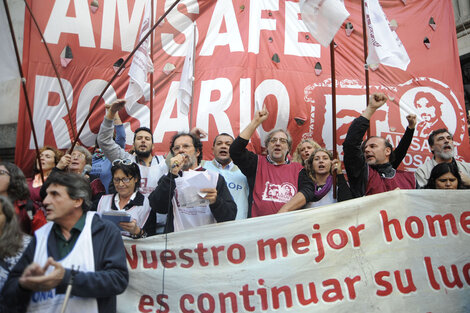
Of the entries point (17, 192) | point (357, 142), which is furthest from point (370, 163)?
point (17, 192)

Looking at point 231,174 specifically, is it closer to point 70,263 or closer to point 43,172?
point 43,172

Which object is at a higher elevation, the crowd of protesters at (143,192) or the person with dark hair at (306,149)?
the person with dark hair at (306,149)

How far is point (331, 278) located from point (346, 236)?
11.5 inches

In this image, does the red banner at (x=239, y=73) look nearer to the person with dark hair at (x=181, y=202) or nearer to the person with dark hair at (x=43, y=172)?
the person with dark hair at (x=43, y=172)

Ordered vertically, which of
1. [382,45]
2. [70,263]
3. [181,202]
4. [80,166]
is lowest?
[70,263]


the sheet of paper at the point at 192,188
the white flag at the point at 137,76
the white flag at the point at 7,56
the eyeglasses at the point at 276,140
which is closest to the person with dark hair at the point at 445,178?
the eyeglasses at the point at 276,140

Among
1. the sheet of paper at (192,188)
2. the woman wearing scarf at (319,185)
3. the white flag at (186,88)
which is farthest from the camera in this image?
the white flag at (186,88)

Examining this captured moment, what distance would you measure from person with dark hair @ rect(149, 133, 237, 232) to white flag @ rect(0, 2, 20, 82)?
1.67 m

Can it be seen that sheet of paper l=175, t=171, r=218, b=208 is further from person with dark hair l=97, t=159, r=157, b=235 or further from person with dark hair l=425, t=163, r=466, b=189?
person with dark hair l=425, t=163, r=466, b=189

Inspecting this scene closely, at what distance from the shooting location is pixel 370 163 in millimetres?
3910

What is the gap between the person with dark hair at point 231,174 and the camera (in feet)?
12.6

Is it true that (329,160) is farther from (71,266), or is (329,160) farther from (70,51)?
(70,51)

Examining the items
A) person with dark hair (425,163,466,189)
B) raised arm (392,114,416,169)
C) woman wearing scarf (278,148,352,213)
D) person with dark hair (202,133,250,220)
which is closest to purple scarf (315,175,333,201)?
woman wearing scarf (278,148,352,213)

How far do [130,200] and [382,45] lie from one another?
102 inches
